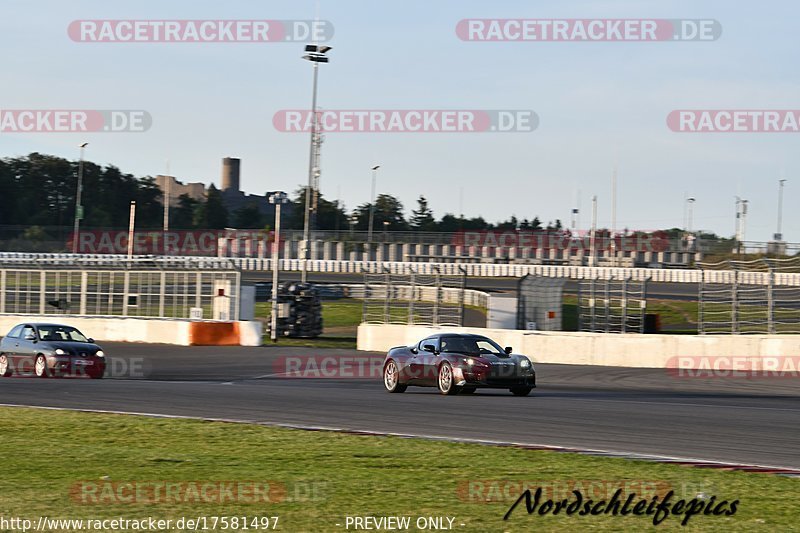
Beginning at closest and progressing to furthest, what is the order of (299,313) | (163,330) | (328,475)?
(328,475)
(163,330)
(299,313)

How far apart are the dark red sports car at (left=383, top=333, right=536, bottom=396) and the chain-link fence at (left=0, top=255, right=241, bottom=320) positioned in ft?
53.1

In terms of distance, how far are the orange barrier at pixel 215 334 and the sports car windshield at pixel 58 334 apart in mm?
10408

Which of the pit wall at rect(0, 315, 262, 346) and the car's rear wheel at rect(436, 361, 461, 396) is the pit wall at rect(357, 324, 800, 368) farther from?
the car's rear wheel at rect(436, 361, 461, 396)

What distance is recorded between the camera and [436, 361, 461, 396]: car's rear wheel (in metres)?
18.3

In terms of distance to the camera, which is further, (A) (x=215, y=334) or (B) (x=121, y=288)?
(B) (x=121, y=288)

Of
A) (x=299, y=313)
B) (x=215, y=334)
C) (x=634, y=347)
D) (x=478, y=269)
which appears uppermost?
(x=478, y=269)

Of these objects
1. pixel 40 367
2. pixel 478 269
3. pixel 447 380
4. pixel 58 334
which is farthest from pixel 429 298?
pixel 478 269

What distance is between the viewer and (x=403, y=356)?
19125mm

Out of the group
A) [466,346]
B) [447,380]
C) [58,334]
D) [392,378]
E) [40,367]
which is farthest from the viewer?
[58,334]

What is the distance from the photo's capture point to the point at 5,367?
73.6 ft

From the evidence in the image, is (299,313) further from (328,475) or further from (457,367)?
(328,475)

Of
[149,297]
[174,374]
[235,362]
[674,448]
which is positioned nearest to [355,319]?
[149,297]

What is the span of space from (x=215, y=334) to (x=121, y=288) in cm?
414

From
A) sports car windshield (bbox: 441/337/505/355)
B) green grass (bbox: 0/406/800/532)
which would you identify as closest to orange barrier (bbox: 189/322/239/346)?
sports car windshield (bbox: 441/337/505/355)
